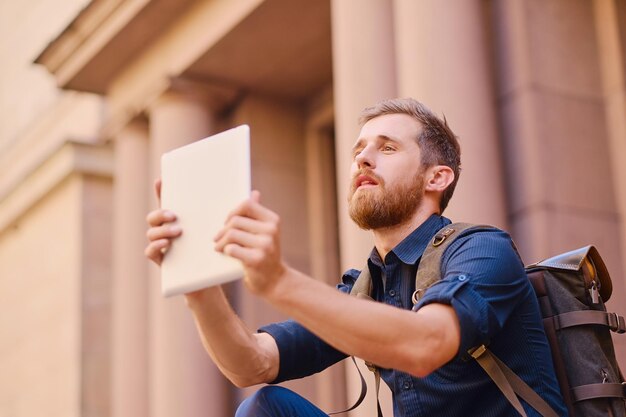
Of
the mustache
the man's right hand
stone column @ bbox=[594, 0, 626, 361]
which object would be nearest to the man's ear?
the mustache

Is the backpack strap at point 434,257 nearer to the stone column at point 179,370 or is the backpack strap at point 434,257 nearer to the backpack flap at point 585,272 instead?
the backpack flap at point 585,272

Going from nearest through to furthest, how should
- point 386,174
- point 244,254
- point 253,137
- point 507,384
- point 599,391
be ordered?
point 244,254 → point 507,384 → point 599,391 → point 386,174 → point 253,137

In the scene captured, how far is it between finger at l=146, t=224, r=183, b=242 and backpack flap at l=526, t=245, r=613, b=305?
1.56m

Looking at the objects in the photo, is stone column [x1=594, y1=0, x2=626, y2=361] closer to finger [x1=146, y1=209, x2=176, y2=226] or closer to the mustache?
the mustache

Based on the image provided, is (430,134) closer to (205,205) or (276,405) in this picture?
(276,405)

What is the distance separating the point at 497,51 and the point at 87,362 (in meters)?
7.09

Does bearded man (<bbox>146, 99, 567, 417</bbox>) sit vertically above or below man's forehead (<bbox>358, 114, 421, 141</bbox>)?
below

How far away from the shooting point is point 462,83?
8133 millimetres

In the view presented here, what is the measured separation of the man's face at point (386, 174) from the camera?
4746 millimetres

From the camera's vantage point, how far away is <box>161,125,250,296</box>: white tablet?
3.58 meters

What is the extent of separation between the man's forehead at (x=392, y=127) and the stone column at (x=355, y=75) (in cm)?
318

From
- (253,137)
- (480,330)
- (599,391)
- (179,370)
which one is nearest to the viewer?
(480,330)

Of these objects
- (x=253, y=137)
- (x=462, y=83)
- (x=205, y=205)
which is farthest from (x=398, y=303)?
(x=253, y=137)

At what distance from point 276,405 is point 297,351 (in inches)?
19.6
